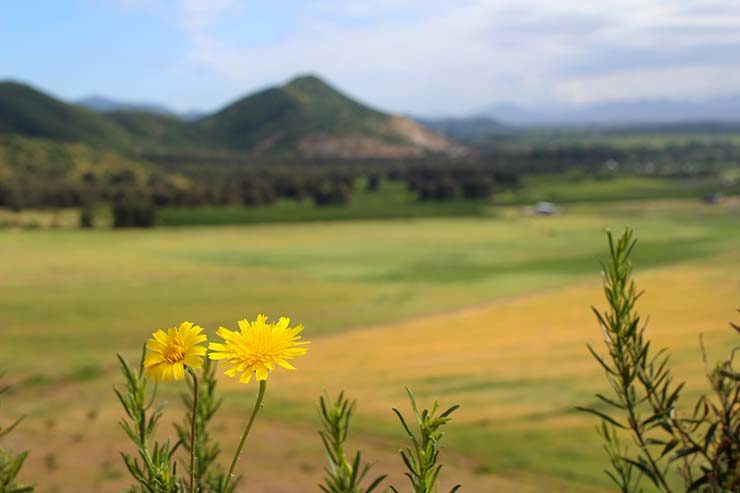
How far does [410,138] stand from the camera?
604ft

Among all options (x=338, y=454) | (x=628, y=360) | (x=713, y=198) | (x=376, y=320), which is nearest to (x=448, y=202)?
(x=713, y=198)

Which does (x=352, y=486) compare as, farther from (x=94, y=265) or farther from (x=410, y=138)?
(x=410, y=138)

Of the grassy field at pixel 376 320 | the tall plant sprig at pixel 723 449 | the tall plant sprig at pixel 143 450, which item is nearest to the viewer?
the tall plant sprig at pixel 143 450

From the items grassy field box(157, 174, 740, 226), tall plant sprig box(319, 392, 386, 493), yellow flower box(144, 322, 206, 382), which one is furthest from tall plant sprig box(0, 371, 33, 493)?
grassy field box(157, 174, 740, 226)

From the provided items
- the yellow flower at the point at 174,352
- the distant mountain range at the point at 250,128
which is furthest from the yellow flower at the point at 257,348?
the distant mountain range at the point at 250,128

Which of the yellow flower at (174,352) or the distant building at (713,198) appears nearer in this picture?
the yellow flower at (174,352)

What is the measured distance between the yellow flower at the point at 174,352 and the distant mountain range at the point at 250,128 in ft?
471

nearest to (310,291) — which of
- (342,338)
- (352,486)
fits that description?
(342,338)

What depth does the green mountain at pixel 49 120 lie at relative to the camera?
13825 centimetres

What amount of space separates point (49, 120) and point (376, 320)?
128 m

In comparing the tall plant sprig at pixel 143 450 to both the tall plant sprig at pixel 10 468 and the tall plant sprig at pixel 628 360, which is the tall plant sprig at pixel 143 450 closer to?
the tall plant sprig at pixel 10 468

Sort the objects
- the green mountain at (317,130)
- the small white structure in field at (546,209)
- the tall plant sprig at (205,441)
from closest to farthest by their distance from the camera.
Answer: the tall plant sprig at (205,441) < the small white structure in field at (546,209) < the green mountain at (317,130)

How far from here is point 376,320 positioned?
1289 inches

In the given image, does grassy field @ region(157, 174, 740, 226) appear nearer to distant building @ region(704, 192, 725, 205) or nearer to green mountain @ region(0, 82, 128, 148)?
distant building @ region(704, 192, 725, 205)
